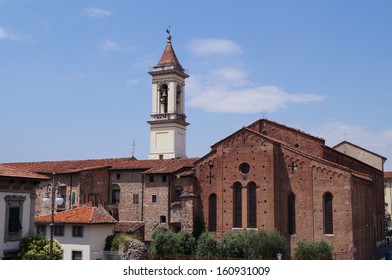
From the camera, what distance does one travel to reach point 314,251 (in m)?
32.8

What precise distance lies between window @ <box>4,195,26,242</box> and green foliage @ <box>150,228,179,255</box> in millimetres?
12324

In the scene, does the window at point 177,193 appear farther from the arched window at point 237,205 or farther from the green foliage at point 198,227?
the arched window at point 237,205

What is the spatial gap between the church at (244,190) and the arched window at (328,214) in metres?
0.07

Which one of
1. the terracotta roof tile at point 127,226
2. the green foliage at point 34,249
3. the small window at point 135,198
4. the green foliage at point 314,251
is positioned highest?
the small window at point 135,198

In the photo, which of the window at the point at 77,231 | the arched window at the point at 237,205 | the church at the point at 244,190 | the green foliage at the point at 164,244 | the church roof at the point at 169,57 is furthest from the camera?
the church roof at the point at 169,57

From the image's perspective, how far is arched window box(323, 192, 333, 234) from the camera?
113 ft

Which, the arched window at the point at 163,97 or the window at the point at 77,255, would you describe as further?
the arched window at the point at 163,97

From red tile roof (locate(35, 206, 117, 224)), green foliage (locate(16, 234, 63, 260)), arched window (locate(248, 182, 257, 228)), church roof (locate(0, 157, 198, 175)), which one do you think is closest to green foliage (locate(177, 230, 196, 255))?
arched window (locate(248, 182, 257, 228))

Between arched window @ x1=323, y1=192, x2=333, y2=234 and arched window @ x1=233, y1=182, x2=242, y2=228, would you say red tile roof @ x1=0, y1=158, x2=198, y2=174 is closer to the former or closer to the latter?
arched window @ x1=233, y1=182, x2=242, y2=228

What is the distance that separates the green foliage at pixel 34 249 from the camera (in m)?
24.1

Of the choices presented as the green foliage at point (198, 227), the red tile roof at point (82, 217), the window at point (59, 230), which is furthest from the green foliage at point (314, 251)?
the window at point (59, 230)

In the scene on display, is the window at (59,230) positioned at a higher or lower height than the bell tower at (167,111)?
lower

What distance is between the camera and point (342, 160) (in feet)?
143

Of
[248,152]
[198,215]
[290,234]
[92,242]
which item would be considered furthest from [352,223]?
[92,242]
